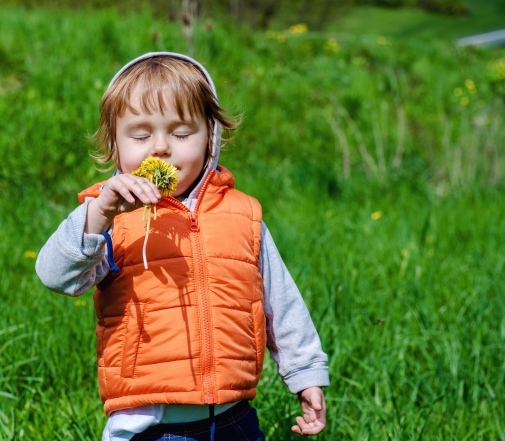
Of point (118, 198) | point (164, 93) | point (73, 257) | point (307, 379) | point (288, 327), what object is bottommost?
point (307, 379)

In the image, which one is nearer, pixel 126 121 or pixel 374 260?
pixel 126 121

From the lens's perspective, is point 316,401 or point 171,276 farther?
point 316,401

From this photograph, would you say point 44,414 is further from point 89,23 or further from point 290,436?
point 89,23

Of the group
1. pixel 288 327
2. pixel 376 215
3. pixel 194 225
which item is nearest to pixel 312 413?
pixel 288 327

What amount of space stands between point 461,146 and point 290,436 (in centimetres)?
365

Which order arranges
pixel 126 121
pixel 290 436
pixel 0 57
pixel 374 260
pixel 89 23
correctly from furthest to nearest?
pixel 89 23, pixel 0 57, pixel 374 260, pixel 290 436, pixel 126 121

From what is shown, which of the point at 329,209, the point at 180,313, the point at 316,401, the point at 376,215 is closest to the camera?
the point at 180,313

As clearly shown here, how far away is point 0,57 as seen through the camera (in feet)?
17.4

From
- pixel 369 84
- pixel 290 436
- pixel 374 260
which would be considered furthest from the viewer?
pixel 369 84

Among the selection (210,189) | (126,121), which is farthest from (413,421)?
(126,121)

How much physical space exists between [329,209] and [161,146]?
283cm

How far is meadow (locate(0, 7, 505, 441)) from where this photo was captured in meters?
2.54

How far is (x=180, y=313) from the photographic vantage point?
169 cm

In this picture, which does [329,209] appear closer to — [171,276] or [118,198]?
[171,276]
